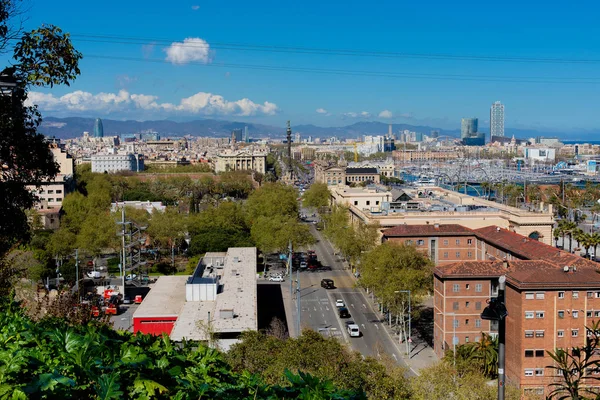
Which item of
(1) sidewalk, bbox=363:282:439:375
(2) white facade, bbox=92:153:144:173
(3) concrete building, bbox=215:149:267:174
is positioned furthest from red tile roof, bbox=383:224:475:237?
(2) white facade, bbox=92:153:144:173

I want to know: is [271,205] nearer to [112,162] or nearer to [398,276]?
[398,276]

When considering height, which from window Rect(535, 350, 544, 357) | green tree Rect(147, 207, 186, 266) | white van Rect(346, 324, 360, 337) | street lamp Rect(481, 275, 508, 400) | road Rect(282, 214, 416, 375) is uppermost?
street lamp Rect(481, 275, 508, 400)

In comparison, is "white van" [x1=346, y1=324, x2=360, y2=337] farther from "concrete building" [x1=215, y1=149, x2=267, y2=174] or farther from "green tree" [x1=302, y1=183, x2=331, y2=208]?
"concrete building" [x1=215, y1=149, x2=267, y2=174]

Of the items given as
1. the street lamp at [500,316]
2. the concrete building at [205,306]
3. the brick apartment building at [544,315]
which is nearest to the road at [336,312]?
the brick apartment building at [544,315]

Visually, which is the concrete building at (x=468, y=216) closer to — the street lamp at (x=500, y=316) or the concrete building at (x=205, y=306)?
the concrete building at (x=205, y=306)

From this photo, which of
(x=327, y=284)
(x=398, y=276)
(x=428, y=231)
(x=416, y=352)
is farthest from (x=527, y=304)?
(x=327, y=284)

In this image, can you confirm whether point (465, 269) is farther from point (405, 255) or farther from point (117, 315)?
point (117, 315)
